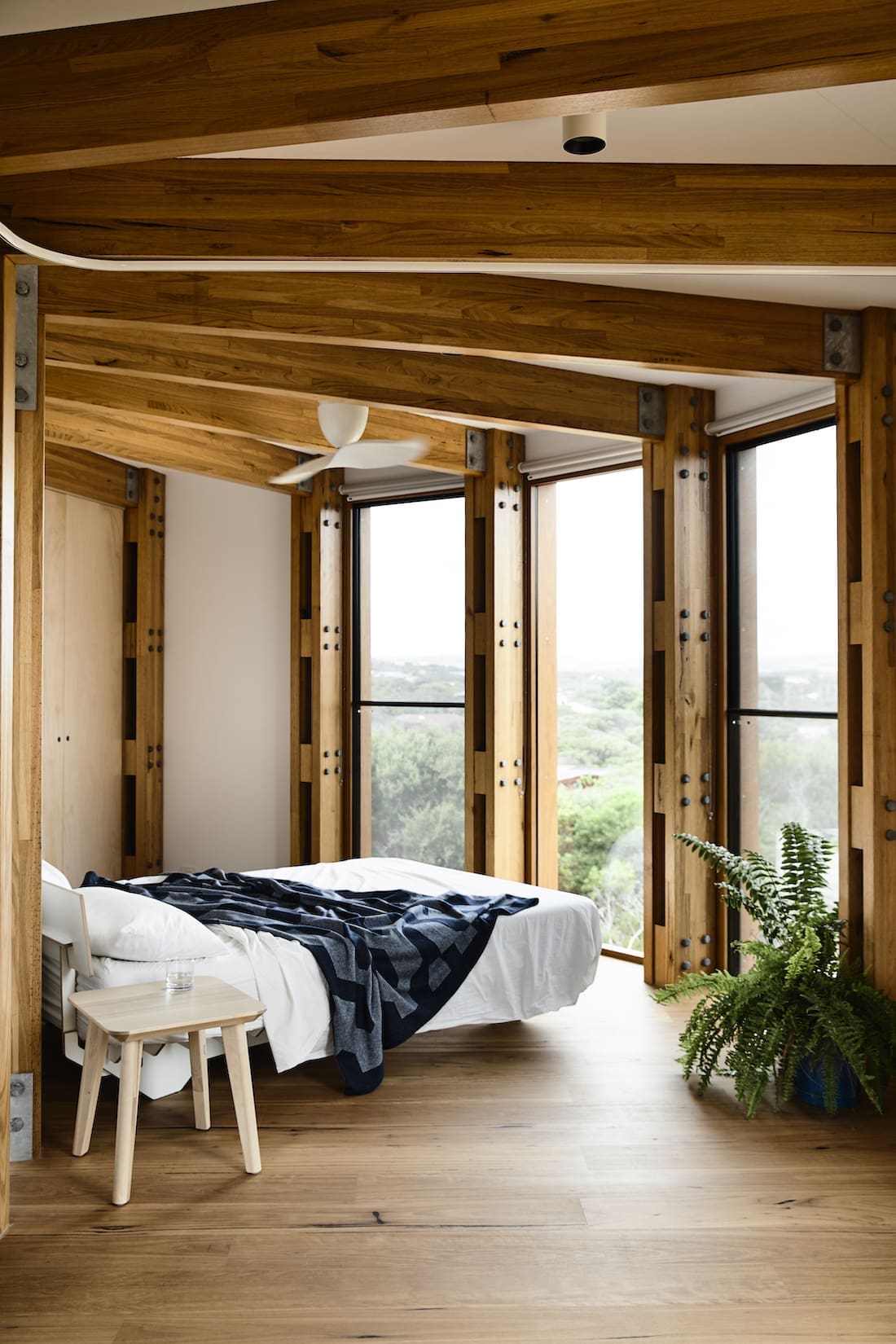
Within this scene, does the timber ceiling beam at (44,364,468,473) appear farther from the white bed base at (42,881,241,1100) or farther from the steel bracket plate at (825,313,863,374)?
the steel bracket plate at (825,313,863,374)

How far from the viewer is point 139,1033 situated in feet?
10.1

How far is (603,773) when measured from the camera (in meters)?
5.88

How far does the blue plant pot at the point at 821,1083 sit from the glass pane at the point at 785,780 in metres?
0.96

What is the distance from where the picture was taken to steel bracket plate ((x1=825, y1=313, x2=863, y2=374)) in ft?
13.2

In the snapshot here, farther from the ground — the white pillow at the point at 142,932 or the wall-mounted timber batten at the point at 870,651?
the wall-mounted timber batten at the point at 870,651

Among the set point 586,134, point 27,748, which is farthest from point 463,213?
point 27,748

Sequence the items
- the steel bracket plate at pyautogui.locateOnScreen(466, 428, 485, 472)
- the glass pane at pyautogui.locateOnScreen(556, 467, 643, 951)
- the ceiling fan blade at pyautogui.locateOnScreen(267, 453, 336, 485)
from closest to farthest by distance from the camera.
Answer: the ceiling fan blade at pyautogui.locateOnScreen(267, 453, 336, 485) → the glass pane at pyautogui.locateOnScreen(556, 467, 643, 951) → the steel bracket plate at pyautogui.locateOnScreen(466, 428, 485, 472)

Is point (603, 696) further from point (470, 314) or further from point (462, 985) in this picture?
point (470, 314)

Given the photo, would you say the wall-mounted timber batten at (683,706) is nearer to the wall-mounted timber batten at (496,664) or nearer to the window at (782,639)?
the window at (782,639)

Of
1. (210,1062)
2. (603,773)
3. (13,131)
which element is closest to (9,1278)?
(210,1062)

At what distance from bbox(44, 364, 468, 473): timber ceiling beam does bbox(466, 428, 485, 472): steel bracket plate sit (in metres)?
0.03

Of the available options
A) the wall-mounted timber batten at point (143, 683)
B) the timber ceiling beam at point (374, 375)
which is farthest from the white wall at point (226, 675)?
the timber ceiling beam at point (374, 375)

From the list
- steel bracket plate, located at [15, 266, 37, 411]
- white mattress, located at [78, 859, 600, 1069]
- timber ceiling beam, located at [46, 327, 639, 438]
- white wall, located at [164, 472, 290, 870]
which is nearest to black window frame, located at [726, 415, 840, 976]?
timber ceiling beam, located at [46, 327, 639, 438]

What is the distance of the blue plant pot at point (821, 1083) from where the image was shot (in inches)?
146
